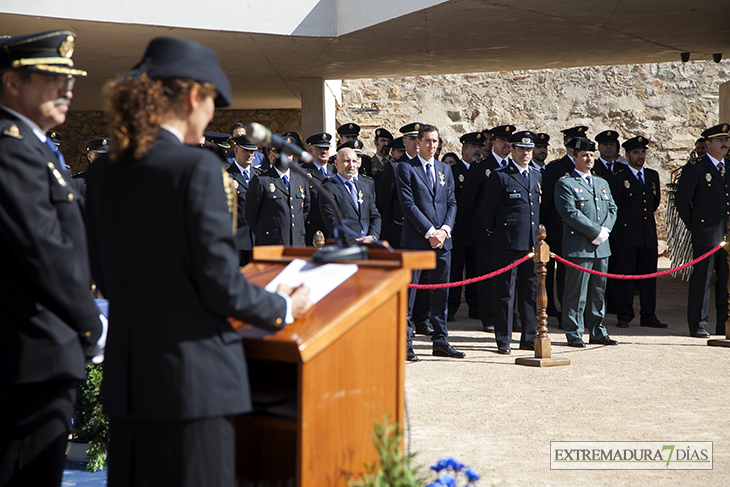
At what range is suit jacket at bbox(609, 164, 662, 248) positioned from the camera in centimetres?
754

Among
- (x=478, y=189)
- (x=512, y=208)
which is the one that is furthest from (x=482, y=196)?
(x=512, y=208)

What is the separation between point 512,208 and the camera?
6223mm

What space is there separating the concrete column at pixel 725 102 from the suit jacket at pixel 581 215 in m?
3.42

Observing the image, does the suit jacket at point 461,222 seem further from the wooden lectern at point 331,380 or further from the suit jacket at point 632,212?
the wooden lectern at point 331,380

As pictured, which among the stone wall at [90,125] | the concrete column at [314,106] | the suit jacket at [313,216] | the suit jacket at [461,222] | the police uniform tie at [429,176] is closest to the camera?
the police uniform tie at [429,176]

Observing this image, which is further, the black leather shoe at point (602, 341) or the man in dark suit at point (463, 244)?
the man in dark suit at point (463, 244)

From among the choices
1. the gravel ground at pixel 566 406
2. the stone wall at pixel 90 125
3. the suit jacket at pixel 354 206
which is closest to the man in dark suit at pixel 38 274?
the gravel ground at pixel 566 406

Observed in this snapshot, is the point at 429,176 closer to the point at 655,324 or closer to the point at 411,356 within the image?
the point at 411,356

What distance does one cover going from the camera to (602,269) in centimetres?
637

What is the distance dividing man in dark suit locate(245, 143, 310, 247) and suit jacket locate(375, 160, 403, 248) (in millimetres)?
842

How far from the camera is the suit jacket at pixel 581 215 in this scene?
20.3 feet

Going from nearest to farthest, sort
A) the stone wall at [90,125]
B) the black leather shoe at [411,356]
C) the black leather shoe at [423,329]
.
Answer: the black leather shoe at [411,356] < the black leather shoe at [423,329] < the stone wall at [90,125]

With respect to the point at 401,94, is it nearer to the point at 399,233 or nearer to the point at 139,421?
the point at 399,233

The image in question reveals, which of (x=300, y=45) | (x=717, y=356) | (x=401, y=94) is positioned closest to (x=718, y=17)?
(x=717, y=356)
